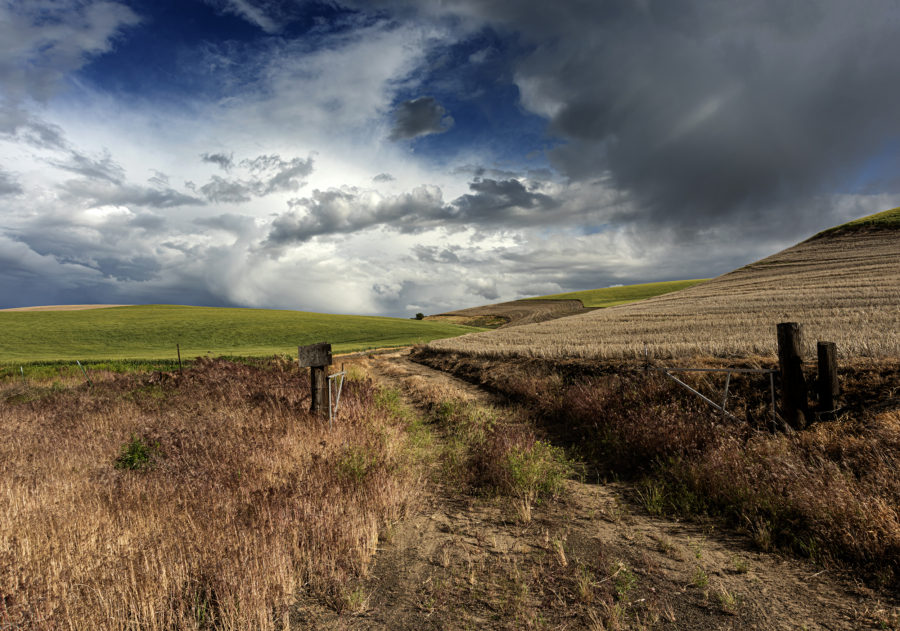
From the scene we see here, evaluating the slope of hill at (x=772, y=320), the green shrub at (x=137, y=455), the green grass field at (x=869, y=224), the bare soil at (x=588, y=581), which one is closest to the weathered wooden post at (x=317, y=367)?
the green shrub at (x=137, y=455)

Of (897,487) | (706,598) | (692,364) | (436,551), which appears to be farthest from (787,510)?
(692,364)

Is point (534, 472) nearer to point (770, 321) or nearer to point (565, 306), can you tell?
point (770, 321)

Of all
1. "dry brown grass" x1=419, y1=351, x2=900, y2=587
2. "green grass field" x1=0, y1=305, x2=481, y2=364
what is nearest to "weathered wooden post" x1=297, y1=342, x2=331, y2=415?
"dry brown grass" x1=419, y1=351, x2=900, y2=587

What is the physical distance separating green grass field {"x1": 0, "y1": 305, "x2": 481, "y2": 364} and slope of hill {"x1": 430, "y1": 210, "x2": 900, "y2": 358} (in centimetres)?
2479

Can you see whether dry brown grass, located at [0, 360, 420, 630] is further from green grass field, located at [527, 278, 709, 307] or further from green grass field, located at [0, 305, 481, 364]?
green grass field, located at [527, 278, 709, 307]

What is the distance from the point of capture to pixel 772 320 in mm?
18984

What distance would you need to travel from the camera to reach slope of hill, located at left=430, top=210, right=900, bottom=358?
13.2 metres

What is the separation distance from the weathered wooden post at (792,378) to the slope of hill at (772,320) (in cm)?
426

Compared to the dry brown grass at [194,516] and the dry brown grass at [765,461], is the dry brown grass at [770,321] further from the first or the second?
the dry brown grass at [194,516]

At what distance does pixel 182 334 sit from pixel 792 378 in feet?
182

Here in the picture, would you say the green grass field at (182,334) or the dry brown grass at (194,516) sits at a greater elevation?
the green grass field at (182,334)

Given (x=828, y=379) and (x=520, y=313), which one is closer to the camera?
(x=828, y=379)

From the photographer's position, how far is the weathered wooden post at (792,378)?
23.6ft

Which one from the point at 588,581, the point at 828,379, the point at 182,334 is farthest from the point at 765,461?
the point at 182,334
